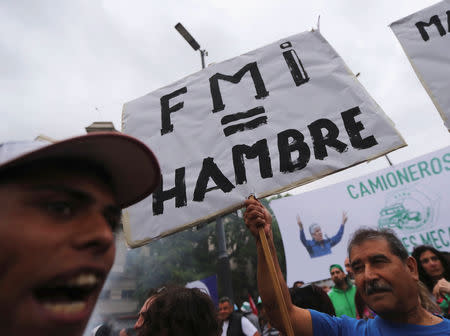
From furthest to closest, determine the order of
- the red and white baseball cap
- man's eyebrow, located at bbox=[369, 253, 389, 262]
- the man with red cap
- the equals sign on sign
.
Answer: the equals sign on sign, man's eyebrow, located at bbox=[369, 253, 389, 262], the red and white baseball cap, the man with red cap

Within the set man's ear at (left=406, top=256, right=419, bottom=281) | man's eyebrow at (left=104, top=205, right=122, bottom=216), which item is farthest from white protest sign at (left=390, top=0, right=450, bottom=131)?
man's eyebrow at (left=104, top=205, right=122, bottom=216)

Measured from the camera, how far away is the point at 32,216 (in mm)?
674

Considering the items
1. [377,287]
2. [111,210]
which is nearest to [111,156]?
[111,210]

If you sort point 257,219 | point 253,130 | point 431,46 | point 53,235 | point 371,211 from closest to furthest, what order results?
point 53,235
point 257,219
point 253,130
point 431,46
point 371,211

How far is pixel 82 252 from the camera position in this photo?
69cm

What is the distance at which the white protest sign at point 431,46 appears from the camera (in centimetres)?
218

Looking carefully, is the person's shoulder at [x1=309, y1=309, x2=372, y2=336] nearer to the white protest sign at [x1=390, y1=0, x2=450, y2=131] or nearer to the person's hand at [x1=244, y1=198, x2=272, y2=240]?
the person's hand at [x1=244, y1=198, x2=272, y2=240]

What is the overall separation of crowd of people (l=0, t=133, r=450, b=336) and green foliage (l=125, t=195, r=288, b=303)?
1635 centimetres

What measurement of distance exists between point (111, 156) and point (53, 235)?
33 centimetres

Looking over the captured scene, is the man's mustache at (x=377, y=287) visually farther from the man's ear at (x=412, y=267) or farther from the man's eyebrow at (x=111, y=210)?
the man's eyebrow at (x=111, y=210)

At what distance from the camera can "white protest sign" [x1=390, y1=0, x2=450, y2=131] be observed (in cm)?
218

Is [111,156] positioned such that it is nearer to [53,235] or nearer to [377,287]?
[53,235]

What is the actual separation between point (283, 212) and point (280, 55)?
3.30 meters

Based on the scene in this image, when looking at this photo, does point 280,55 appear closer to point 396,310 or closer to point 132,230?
point 132,230
